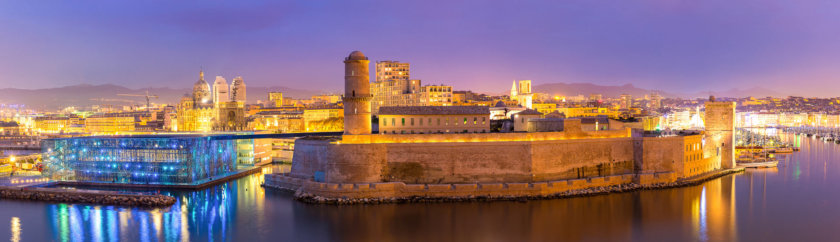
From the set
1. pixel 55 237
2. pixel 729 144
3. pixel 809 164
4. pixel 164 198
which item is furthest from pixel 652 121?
pixel 55 237

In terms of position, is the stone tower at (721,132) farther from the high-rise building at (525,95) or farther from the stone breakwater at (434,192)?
the high-rise building at (525,95)

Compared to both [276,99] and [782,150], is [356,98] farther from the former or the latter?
[276,99]

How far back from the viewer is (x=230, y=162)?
36750 millimetres

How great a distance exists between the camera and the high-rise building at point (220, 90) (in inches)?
3204

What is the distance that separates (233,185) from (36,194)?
362 inches

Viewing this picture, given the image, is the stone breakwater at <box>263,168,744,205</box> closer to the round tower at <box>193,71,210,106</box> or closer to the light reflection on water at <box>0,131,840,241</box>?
the light reflection on water at <box>0,131,840,241</box>

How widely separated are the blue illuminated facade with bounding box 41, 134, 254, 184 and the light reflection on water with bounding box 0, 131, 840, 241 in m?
2.17

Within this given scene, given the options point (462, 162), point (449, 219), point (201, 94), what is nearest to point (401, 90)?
point (201, 94)

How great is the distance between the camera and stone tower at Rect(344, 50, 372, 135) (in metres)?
29.4

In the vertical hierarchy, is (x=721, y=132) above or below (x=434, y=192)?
above

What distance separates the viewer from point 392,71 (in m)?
68.5

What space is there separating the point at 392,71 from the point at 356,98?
39455mm

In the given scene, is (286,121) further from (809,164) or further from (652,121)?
(809,164)

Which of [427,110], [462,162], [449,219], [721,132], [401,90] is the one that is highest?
[401,90]
